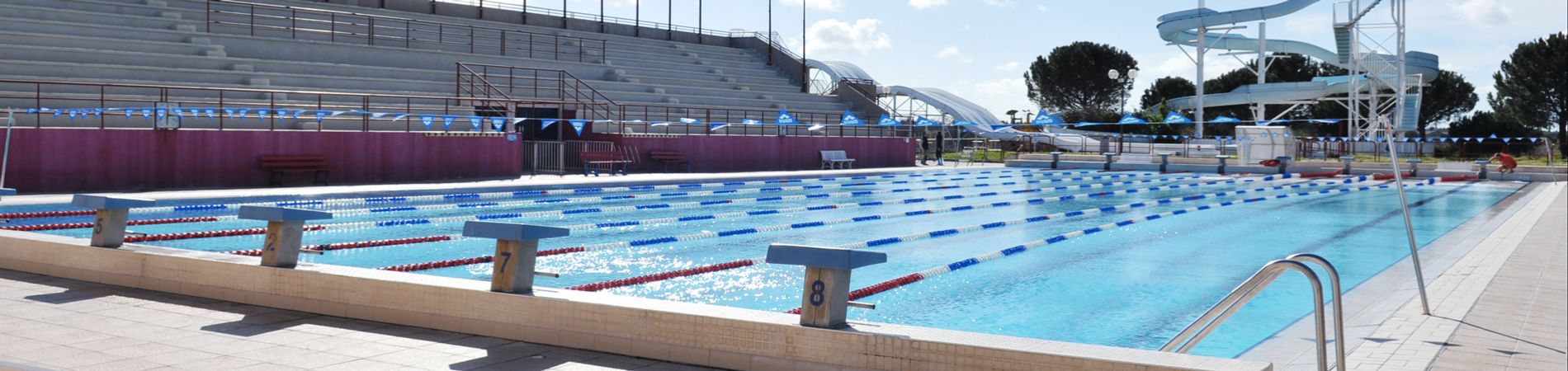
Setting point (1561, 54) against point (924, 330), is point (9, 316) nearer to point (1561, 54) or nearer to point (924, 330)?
point (924, 330)

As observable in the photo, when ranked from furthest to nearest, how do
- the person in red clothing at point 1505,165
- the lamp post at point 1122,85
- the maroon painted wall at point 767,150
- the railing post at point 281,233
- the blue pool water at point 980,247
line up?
the lamp post at point 1122,85 → the person in red clothing at point 1505,165 → the maroon painted wall at point 767,150 → the blue pool water at point 980,247 → the railing post at point 281,233

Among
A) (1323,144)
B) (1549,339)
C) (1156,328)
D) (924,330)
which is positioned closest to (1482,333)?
(1549,339)

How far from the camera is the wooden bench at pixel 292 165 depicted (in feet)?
53.9

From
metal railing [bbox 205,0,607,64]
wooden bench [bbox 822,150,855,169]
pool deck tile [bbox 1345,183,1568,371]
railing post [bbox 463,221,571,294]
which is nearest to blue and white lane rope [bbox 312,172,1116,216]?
wooden bench [bbox 822,150,855,169]

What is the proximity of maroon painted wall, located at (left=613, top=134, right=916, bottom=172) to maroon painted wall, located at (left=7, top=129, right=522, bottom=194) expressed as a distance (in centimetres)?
470

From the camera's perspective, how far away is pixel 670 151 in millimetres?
23828

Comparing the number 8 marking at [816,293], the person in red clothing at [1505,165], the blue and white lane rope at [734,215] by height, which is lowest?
the blue and white lane rope at [734,215]

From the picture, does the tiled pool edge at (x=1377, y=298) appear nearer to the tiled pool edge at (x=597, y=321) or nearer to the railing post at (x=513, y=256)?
the tiled pool edge at (x=597, y=321)

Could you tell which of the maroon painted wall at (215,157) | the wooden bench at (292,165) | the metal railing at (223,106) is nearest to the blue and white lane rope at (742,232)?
the wooden bench at (292,165)

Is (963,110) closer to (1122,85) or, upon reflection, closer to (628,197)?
(1122,85)

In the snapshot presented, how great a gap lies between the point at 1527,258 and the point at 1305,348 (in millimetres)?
4304

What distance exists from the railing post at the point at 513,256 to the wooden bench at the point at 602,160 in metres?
15.6

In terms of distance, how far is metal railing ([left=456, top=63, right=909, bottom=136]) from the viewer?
2498 centimetres

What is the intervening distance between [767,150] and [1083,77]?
5157 centimetres
